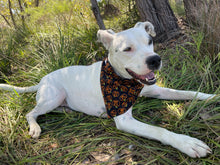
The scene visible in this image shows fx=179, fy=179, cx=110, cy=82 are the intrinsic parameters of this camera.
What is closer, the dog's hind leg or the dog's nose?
the dog's nose

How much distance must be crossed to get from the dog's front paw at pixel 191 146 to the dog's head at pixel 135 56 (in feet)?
2.14

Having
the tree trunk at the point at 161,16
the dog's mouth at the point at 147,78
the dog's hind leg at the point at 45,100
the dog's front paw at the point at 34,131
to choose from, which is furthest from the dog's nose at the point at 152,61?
the tree trunk at the point at 161,16

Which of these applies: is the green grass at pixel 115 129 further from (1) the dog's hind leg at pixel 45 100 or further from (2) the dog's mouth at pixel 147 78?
(2) the dog's mouth at pixel 147 78

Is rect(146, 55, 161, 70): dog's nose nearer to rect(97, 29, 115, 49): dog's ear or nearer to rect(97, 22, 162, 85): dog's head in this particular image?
rect(97, 22, 162, 85): dog's head

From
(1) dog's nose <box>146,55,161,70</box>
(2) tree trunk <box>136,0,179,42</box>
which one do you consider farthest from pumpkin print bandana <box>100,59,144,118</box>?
(2) tree trunk <box>136,0,179,42</box>

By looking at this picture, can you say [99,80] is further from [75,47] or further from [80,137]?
[75,47]

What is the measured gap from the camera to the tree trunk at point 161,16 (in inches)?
165

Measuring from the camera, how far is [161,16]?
424cm

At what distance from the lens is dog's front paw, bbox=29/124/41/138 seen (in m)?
2.50

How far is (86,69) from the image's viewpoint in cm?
274

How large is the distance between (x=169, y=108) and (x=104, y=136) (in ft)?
3.10

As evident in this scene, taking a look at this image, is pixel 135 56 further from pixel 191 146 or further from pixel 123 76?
pixel 191 146

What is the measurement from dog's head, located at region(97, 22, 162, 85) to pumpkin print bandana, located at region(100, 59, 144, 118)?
11 cm

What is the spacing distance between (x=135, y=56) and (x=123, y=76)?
433mm
